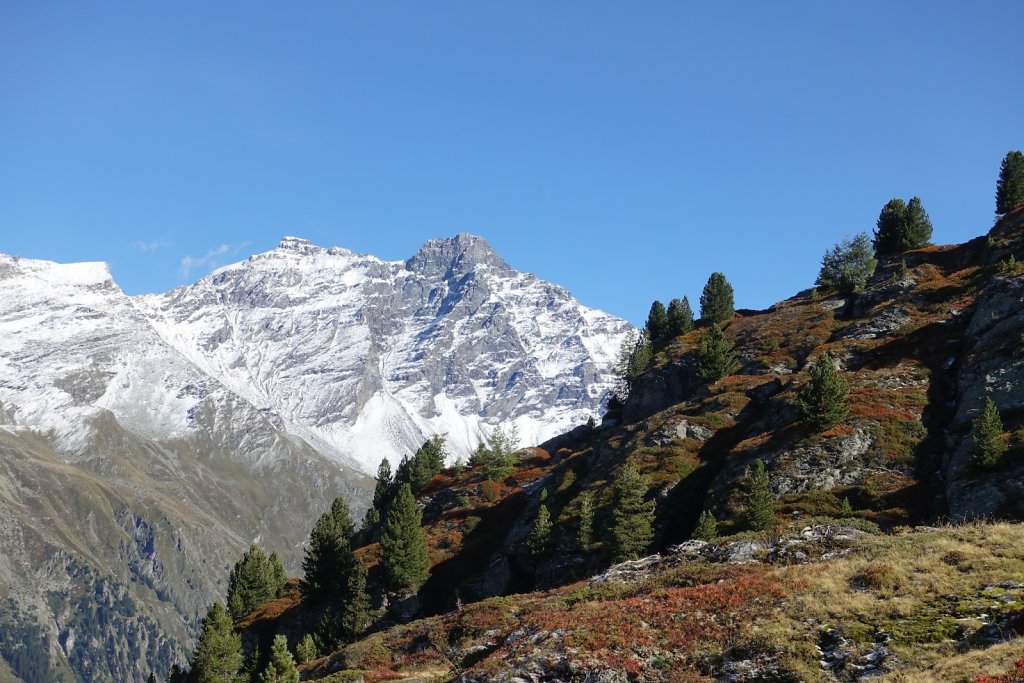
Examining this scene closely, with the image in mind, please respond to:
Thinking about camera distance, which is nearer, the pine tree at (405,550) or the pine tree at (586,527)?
the pine tree at (586,527)

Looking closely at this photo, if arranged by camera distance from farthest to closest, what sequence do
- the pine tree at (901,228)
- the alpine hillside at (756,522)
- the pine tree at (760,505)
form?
the pine tree at (901,228) → the pine tree at (760,505) → the alpine hillside at (756,522)

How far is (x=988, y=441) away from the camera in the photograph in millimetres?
45781

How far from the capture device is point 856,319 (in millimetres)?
91375

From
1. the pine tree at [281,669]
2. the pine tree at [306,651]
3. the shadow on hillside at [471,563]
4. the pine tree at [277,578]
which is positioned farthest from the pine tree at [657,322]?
the pine tree at [281,669]

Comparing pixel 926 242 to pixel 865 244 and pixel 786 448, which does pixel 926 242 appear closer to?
pixel 865 244

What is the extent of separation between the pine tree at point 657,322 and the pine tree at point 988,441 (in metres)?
81.1

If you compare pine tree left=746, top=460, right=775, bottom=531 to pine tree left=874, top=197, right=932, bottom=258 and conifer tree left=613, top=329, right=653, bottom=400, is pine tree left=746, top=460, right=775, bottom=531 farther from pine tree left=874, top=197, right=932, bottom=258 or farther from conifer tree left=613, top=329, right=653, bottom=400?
pine tree left=874, top=197, right=932, bottom=258

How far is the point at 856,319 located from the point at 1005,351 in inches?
1282

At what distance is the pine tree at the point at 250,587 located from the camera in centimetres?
9564

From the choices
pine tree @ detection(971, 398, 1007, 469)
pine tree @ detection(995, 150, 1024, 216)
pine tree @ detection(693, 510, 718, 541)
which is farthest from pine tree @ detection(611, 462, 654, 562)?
pine tree @ detection(995, 150, 1024, 216)

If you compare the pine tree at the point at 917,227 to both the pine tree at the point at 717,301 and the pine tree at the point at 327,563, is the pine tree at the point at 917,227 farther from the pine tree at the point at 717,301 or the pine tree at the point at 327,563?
the pine tree at the point at 327,563

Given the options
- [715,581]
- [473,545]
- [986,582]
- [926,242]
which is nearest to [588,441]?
[473,545]

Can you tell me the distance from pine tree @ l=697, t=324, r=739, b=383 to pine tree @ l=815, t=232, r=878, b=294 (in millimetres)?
24394

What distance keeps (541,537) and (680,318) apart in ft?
221
